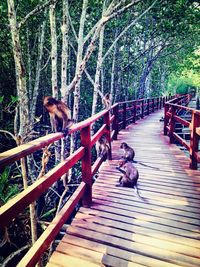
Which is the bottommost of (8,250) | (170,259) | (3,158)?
(8,250)

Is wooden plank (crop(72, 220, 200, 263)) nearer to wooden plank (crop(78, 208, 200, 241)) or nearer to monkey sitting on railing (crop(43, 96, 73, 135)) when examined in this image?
wooden plank (crop(78, 208, 200, 241))

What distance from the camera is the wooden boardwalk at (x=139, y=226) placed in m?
2.71

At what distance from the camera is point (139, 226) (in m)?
3.29

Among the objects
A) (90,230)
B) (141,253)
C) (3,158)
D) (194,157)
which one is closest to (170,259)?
A: (141,253)

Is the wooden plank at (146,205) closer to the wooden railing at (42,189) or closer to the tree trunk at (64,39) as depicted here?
the wooden railing at (42,189)

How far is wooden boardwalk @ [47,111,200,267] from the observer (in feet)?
8.88

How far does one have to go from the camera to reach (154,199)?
4109 millimetres

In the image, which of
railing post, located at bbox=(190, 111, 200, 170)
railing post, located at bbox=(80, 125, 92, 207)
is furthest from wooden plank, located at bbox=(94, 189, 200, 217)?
railing post, located at bbox=(190, 111, 200, 170)

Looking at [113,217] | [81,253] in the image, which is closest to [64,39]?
[113,217]

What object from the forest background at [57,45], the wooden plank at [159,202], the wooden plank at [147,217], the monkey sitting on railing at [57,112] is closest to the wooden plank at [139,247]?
the wooden plank at [147,217]

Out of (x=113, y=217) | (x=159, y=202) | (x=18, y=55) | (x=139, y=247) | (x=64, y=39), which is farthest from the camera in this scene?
(x=64, y=39)

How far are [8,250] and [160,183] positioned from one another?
381 centimetres

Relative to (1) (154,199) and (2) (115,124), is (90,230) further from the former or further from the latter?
(2) (115,124)

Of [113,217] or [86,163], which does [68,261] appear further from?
[86,163]
